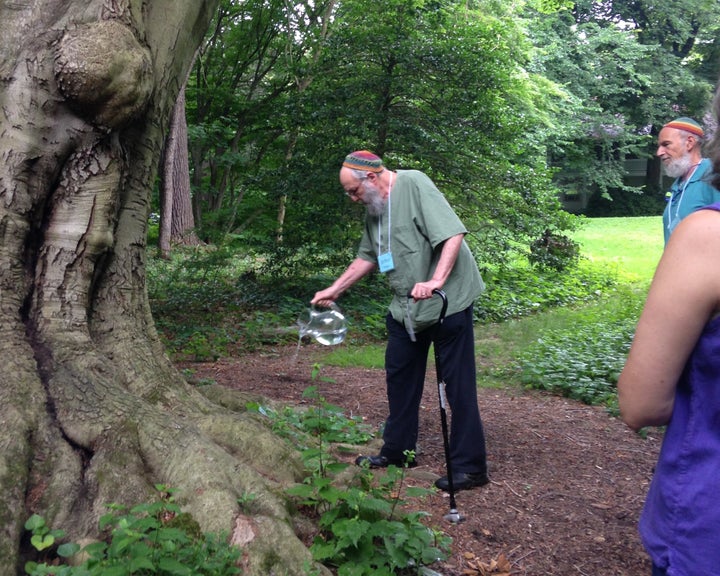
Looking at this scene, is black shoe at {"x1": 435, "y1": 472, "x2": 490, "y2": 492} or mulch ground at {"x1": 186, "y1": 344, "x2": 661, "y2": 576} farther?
black shoe at {"x1": 435, "y1": 472, "x2": 490, "y2": 492}

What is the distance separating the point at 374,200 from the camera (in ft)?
14.4

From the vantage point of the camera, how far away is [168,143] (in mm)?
16562

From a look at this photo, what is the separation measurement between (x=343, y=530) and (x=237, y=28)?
2075 cm

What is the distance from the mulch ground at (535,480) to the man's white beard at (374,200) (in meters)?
1.10

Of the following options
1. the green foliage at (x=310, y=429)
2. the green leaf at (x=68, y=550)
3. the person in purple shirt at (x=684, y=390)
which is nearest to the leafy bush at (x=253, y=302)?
the green foliage at (x=310, y=429)

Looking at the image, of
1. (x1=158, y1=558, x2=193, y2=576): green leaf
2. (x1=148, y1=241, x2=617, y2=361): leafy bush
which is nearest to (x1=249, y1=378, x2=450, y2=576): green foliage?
(x1=158, y1=558, x2=193, y2=576): green leaf

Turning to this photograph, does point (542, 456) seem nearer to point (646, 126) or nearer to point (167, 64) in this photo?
point (167, 64)

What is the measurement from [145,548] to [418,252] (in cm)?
243

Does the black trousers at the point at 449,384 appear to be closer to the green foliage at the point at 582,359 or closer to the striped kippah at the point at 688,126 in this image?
the striped kippah at the point at 688,126

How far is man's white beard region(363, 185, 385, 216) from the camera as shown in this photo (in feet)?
14.4

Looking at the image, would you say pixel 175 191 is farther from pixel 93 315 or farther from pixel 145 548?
pixel 145 548

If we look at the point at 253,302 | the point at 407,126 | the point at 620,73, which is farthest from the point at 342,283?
the point at 620,73

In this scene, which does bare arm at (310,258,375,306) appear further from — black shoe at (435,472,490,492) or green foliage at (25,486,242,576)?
green foliage at (25,486,242,576)

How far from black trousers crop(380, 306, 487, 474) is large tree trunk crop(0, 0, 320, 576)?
41.1 inches
